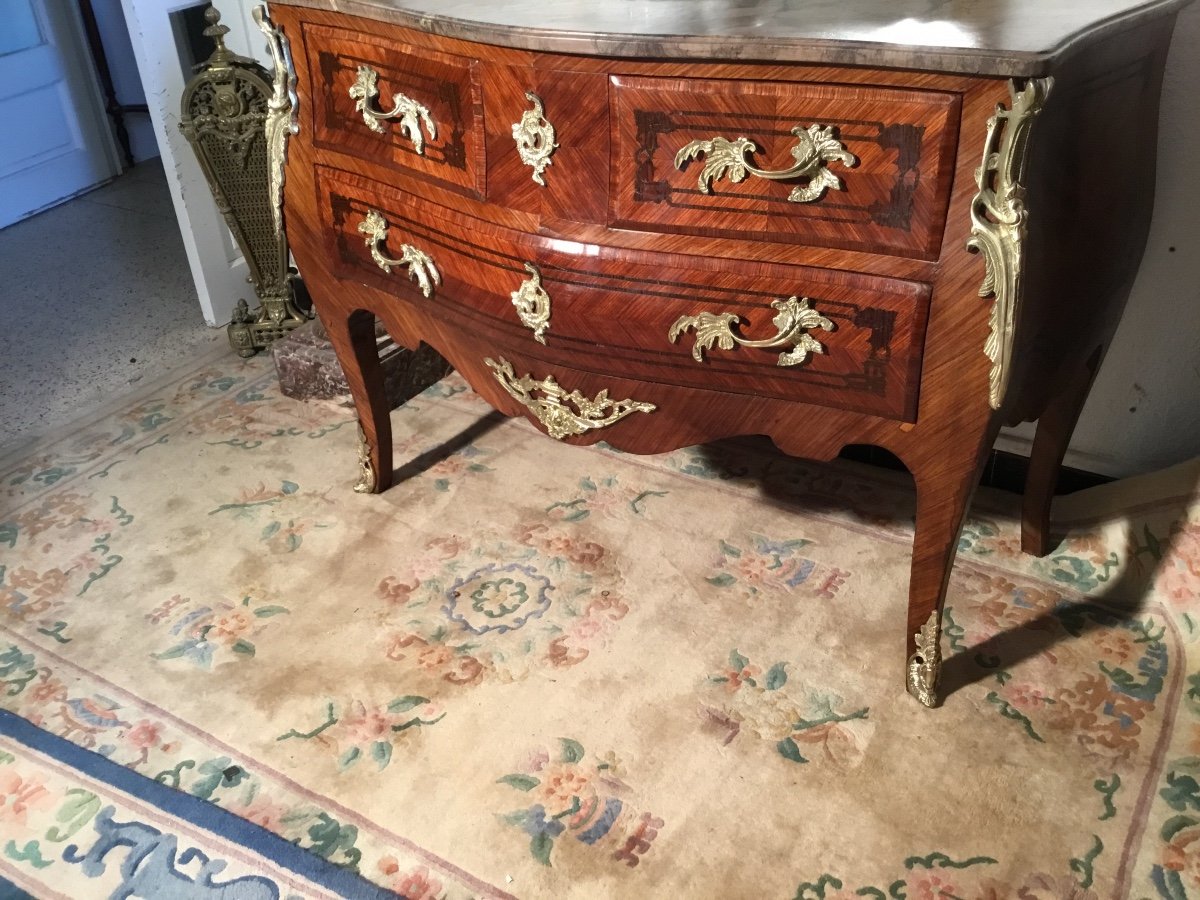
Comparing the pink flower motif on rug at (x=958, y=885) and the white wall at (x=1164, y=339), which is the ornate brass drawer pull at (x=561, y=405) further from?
the white wall at (x=1164, y=339)

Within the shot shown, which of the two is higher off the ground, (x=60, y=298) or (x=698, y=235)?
(x=698, y=235)

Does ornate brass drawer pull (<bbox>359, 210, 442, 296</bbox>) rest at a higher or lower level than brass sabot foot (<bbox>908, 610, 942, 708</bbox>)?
higher

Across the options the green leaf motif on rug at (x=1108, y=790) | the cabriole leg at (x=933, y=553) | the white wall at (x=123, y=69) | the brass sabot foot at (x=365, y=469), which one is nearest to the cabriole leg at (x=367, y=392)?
the brass sabot foot at (x=365, y=469)

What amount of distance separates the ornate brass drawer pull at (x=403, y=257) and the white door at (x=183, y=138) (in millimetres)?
986

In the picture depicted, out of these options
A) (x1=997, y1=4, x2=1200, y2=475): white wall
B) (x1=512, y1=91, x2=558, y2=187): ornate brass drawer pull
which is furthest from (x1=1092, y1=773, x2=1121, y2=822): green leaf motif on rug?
(x1=512, y1=91, x2=558, y2=187): ornate brass drawer pull

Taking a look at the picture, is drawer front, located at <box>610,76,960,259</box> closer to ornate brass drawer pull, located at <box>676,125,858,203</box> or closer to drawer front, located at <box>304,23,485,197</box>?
ornate brass drawer pull, located at <box>676,125,858,203</box>

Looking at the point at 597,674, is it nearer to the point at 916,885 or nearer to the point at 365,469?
the point at 916,885

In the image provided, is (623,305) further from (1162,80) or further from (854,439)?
(1162,80)

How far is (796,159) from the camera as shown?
1018mm

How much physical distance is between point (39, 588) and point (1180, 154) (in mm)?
1850

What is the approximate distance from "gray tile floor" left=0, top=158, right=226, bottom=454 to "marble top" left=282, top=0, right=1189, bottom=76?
Result: 1.37 m

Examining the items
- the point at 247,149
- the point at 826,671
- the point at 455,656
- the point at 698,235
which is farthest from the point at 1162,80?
the point at 247,149

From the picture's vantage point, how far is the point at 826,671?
1425 mm

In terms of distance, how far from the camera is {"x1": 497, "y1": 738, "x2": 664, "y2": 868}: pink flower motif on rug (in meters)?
1.20
